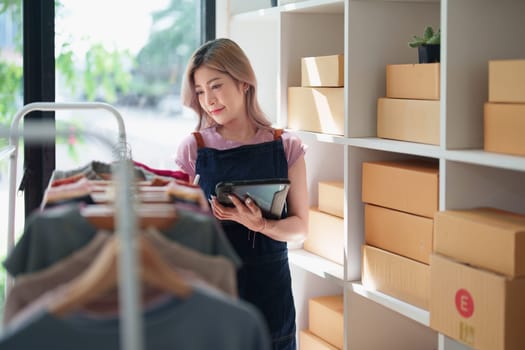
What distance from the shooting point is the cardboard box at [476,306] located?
184 cm

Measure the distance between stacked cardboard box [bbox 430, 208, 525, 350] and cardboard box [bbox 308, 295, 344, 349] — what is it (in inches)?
26.8

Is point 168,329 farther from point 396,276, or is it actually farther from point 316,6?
point 316,6

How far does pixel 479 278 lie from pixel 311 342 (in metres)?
1.08

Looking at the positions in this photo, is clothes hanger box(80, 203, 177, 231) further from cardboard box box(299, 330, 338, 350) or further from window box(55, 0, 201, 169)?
window box(55, 0, 201, 169)

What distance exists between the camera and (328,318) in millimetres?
2797

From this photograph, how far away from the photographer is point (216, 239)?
4.61 ft

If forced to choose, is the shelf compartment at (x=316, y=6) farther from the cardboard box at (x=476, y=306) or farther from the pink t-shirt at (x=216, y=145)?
the cardboard box at (x=476, y=306)

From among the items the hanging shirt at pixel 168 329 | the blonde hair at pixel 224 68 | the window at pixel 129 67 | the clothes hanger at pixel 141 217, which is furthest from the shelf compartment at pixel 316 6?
the hanging shirt at pixel 168 329

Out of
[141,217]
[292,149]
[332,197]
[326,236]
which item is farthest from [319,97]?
[141,217]

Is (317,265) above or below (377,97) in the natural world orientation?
below

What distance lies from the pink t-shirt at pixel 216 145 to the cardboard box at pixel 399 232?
0.92 feet

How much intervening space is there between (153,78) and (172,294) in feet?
6.70

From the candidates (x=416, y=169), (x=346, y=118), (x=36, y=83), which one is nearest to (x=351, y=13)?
(x=346, y=118)

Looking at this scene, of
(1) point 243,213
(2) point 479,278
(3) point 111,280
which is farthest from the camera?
(1) point 243,213
